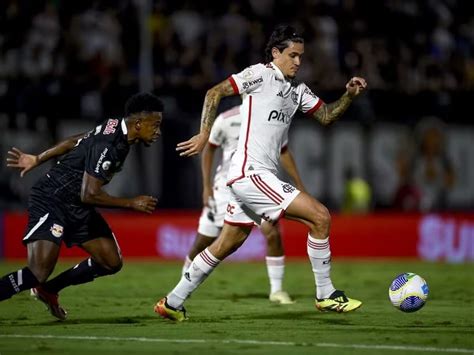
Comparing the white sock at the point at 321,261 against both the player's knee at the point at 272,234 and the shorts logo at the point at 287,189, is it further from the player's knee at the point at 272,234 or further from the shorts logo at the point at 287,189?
the player's knee at the point at 272,234

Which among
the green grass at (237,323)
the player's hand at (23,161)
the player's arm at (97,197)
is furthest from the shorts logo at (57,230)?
the green grass at (237,323)

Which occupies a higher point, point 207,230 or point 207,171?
point 207,171

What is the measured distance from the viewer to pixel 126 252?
21.3m

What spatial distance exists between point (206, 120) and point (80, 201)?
5.02 ft

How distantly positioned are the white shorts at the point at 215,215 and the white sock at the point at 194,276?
323 cm

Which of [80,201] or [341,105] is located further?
[341,105]

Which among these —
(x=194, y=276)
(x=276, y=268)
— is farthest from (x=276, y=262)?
(x=194, y=276)

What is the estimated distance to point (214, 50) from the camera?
894 inches

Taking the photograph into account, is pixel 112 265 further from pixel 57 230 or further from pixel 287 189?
pixel 287 189

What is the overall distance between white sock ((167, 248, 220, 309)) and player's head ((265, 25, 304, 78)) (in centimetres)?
195

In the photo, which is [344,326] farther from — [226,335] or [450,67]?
[450,67]

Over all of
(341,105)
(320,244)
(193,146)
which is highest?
(341,105)

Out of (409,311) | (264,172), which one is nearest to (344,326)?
(409,311)

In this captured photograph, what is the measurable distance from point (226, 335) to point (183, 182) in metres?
13.5
